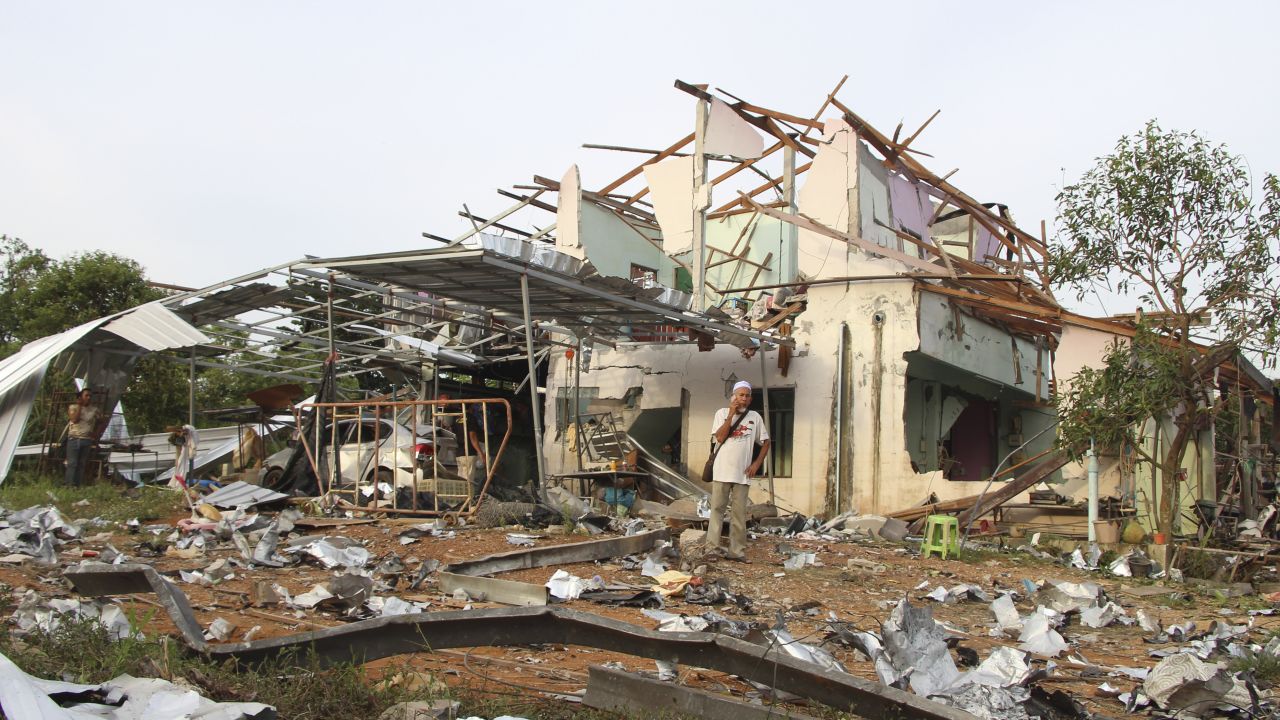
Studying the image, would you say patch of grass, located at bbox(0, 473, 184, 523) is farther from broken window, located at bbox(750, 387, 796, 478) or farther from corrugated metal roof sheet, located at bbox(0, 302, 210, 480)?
broken window, located at bbox(750, 387, 796, 478)

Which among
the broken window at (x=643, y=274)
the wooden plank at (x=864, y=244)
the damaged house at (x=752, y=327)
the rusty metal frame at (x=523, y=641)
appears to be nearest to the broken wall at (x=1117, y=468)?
the damaged house at (x=752, y=327)

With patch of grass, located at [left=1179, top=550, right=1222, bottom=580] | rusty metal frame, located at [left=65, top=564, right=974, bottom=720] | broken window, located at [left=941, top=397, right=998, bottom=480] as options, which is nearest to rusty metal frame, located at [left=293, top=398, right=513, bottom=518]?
rusty metal frame, located at [left=65, top=564, right=974, bottom=720]

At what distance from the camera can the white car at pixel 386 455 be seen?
36.6ft

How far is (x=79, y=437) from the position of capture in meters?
12.5

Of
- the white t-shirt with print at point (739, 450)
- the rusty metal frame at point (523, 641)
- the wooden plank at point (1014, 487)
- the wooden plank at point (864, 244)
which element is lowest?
the rusty metal frame at point (523, 641)

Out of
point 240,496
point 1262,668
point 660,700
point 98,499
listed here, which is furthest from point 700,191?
point 660,700

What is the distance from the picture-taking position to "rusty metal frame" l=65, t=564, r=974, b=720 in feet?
12.7

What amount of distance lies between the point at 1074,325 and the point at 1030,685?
8981 mm

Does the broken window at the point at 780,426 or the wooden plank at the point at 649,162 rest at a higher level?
the wooden plank at the point at 649,162

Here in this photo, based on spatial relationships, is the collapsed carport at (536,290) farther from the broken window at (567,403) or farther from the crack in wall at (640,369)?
the broken window at (567,403)

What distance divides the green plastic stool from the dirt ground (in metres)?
0.19

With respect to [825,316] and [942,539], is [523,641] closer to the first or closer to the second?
[942,539]

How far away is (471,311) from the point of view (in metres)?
12.9

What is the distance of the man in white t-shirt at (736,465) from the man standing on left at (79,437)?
27.8 feet
